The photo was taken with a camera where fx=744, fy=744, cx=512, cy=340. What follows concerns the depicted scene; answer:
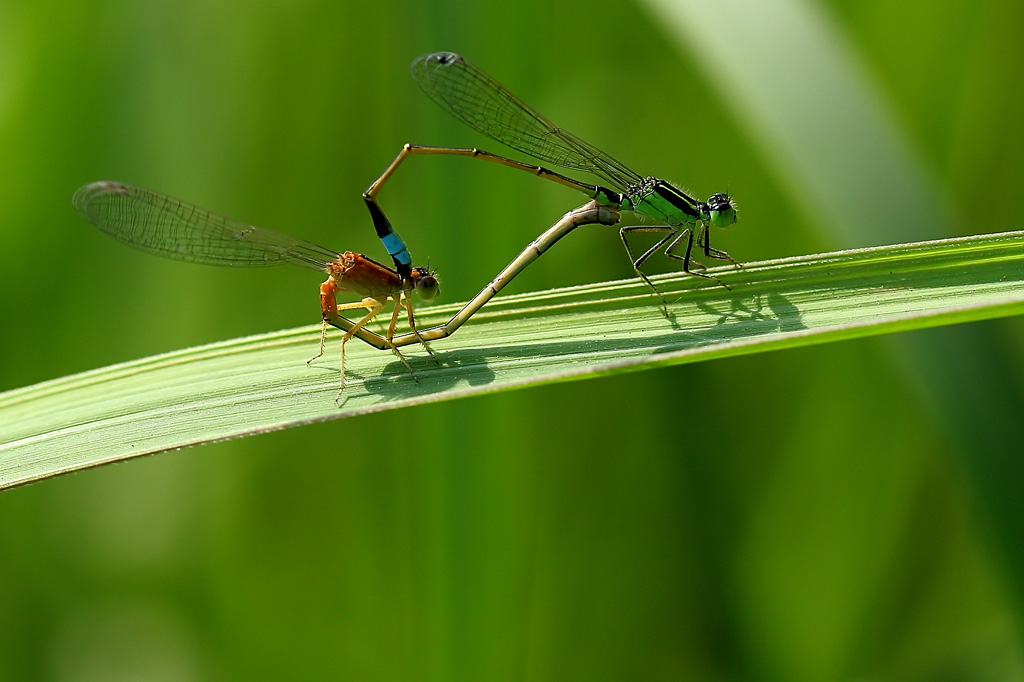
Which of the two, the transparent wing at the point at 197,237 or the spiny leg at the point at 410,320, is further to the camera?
the transparent wing at the point at 197,237

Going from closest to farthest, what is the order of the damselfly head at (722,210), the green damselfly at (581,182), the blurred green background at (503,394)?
the blurred green background at (503,394) → the green damselfly at (581,182) → the damselfly head at (722,210)

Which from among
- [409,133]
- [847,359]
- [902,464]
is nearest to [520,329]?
[409,133]

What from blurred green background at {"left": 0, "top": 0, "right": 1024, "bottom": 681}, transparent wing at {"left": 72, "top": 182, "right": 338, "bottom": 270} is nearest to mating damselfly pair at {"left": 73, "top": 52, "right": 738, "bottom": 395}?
transparent wing at {"left": 72, "top": 182, "right": 338, "bottom": 270}

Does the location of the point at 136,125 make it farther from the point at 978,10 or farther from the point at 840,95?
the point at 978,10

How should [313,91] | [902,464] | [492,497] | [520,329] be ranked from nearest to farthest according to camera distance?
[492,497] → [520,329] → [902,464] → [313,91]

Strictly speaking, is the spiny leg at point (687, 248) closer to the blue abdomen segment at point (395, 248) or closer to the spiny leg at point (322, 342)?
the blue abdomen segment at point (395, 248)

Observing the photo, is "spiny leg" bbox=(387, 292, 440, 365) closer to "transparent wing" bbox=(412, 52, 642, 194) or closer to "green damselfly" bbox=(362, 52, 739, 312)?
"green damselfly" bbox=(362, 52, 739, 312)

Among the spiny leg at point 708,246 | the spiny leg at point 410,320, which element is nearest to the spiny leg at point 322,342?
the spiny leg at point 410,320

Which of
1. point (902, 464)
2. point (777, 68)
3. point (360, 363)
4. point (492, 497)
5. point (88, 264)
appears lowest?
point (902, 464)
